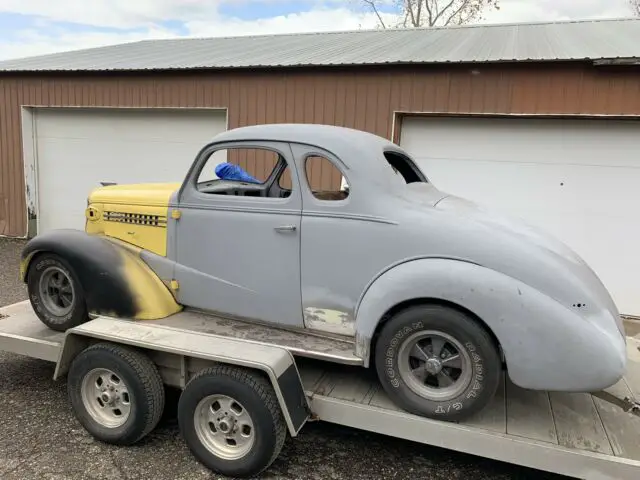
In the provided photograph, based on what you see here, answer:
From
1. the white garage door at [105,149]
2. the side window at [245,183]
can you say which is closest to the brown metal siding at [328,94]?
the white garage door at [105,149]

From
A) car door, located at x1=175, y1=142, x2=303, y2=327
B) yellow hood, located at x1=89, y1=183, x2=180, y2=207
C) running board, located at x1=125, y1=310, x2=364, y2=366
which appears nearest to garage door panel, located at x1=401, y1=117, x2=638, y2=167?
car door, located at x1=175, y1=142, x2=303, y2=327

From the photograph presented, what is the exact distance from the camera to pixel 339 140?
138 inches

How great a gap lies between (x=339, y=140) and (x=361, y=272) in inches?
37.1

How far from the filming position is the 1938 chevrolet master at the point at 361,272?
2873 mm

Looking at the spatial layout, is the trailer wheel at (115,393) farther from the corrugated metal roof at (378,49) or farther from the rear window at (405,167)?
the corrugated metal roof at (378,49)

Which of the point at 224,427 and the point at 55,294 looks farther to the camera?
the point at 55,294

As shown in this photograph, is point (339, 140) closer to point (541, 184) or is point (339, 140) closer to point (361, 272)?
point (361, 272)

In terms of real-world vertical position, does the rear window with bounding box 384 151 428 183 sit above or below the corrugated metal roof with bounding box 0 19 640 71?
below

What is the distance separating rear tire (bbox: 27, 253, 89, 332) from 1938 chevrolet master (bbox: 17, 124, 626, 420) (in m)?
0.01

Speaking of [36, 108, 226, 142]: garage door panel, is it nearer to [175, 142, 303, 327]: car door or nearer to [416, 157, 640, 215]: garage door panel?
[416, 157, 640, 215]: garage door panel

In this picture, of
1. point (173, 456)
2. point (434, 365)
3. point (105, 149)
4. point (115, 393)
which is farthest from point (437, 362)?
point (105, 149)

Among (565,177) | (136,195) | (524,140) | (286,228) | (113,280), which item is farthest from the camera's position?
(524,140)

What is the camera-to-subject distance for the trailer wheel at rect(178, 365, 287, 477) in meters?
3.10

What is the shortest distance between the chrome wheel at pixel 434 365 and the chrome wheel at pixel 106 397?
6.43ft
